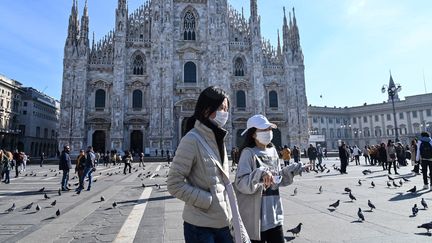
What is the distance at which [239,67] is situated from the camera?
3762cm

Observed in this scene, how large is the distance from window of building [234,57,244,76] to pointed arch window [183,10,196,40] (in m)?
6.17

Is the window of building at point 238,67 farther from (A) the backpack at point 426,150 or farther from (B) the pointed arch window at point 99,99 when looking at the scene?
(A) the backpack at point 426,150

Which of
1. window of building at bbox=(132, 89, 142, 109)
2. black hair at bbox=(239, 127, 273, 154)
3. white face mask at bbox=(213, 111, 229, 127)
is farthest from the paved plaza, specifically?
window of building at bbox=(132, 89, 142, 109)

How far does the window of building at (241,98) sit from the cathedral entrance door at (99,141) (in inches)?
636

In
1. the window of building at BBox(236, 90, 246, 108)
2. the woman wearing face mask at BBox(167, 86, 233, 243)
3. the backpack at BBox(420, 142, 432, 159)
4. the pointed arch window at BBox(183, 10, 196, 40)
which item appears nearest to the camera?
the woman wearing face mask at BBox(167, 86, 233, 243)

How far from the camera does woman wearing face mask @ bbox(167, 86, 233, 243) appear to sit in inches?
82.7

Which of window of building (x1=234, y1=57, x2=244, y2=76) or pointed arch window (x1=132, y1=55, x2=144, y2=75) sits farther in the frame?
window of building (x1=234, y1=57, x2=244, y2=76)

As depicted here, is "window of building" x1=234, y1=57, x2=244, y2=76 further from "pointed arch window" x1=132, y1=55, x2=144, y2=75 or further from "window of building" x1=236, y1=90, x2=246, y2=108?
"pointed arch window" x1=132, y1=55, x2=144, y2=75

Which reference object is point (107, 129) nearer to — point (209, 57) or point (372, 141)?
point (209, 57)

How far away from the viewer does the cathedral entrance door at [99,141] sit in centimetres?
3384

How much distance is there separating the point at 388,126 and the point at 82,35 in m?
61.6

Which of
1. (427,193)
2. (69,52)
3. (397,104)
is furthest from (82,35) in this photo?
(397,104)

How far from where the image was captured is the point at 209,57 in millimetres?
35500

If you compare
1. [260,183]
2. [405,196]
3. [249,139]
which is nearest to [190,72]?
[405,196]
